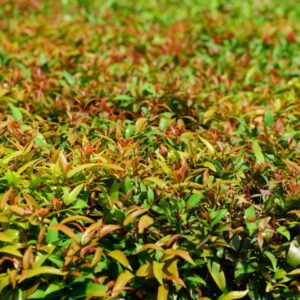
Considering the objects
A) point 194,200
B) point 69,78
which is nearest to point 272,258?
point 194,200

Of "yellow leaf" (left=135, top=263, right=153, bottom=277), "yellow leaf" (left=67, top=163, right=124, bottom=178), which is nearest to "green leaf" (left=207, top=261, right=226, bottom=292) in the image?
"yellow leaf" (left=135, top=263, right=153, bottom=277)

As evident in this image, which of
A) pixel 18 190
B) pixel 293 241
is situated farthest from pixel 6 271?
pixel 293 241

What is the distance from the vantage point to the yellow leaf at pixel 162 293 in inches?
79.0

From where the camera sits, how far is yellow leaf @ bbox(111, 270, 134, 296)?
6.41 ft

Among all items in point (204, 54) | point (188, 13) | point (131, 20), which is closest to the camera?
point (204, 54)

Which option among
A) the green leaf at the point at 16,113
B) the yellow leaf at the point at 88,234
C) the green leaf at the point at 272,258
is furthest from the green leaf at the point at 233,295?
the green leaf at the point at 16,113

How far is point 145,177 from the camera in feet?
7.90

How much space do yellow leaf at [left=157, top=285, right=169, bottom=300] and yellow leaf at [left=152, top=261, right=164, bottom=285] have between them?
89 millimetres

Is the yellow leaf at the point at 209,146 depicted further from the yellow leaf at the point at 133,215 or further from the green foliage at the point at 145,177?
the yellow leaf at the point at 133,215

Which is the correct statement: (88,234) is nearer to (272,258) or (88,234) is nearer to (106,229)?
(106,229)

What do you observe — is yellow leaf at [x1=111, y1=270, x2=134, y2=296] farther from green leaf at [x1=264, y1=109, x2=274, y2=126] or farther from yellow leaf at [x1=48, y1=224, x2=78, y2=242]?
green leaf at [x1=264, y1=109, x2=274, y2=126]

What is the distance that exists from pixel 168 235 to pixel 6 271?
771mm

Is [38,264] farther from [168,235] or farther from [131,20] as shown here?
[131,20]

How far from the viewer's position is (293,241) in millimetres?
2256
